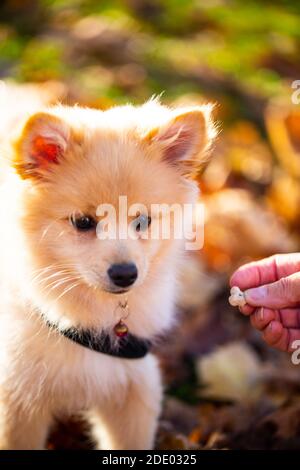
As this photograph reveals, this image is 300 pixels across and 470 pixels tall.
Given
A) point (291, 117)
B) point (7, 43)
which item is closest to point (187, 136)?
point (291, 117)

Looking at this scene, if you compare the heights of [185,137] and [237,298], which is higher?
[185,137]

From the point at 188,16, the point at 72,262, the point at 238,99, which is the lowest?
the point at 72,262

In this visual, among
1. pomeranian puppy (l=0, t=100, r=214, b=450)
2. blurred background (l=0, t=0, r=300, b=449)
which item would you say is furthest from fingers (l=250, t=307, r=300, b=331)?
blurred background (l=0, t=0, r=300, b=449)

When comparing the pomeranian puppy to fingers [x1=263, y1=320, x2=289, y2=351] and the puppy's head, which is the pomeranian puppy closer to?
the puppy's head

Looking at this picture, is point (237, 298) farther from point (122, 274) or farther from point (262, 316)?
point (122, 274)

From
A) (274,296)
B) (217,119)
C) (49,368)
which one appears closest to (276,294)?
(274,296)

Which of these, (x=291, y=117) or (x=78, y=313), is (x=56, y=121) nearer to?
(x=78, y=313)

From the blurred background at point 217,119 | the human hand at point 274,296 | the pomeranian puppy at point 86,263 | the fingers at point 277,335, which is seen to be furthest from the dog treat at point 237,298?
the blurred background at point 217,119
